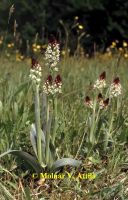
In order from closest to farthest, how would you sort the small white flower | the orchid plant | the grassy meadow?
the orchid plant → the grassy meadow → the small white flower

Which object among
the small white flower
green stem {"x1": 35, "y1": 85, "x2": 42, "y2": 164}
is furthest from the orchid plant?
the small white flower

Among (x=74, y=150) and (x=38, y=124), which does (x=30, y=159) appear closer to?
(x=38, y=124)

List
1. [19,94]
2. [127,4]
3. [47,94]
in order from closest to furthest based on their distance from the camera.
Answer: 1. [47,94]
2. [19,94]
3. [127,4]

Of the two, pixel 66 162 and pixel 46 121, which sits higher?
pixel 46 121

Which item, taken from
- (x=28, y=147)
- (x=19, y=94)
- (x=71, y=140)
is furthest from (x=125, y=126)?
(x=19, y=94)

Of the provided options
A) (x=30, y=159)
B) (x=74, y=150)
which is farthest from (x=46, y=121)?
(x=74, y=150)

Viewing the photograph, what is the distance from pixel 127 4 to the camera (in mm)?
10016

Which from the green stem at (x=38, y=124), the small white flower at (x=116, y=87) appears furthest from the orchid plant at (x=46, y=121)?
the small white flower at (x=116, y=87)

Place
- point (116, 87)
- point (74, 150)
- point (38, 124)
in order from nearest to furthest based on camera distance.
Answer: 1. point (38, 124)
2. point (116, 87)
3. point (74, 150)

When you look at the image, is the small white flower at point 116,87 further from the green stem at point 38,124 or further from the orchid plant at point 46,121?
the green stem at point 38,124

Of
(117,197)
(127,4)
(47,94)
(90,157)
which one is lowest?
(117,197)

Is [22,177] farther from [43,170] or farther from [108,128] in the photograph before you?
[108,128]

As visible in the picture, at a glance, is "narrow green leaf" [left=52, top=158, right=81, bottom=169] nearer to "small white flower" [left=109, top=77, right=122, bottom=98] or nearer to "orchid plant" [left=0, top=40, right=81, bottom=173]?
"orchid plant" [left=0, top=40, right=81, bottom=173]

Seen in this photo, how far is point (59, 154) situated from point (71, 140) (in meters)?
0.15
